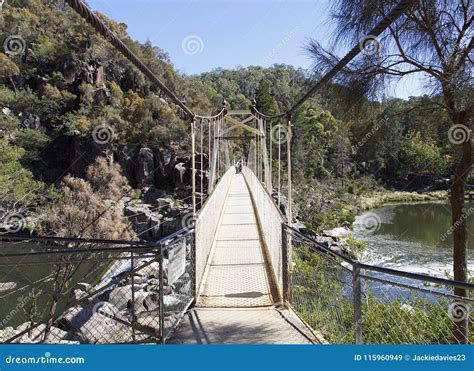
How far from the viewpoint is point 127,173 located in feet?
70.9

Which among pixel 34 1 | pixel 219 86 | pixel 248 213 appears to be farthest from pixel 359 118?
pixel 219 86

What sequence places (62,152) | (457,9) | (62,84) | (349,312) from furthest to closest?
(62,84) < (62,152) < (349,312) < (457,9)

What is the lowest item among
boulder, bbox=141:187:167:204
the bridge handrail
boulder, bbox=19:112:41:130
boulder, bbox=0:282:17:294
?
boulder, bbox=0:282:17:294

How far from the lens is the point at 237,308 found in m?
2.94

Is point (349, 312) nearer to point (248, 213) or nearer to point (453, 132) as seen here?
point (453, 132)

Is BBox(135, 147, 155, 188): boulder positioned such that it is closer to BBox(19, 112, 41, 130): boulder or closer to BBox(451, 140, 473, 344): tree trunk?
BBox(19, 112, 41, 130): boulder

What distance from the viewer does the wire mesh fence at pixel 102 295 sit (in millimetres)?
2145

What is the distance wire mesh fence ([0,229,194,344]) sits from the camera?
214 centimetres

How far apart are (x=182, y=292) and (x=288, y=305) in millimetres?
871

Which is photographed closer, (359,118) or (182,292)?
(182,292)

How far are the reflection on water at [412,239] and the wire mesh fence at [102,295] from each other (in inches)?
198

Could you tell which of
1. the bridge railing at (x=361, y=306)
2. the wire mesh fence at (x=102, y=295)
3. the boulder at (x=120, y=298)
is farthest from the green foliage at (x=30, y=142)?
the bridge railing at (x=361, y=306)

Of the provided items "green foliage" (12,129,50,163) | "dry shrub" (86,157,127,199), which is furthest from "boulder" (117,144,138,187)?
"dry shrub" (86,157,127,199)

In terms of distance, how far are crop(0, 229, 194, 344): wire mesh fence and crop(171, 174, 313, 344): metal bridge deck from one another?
A: 174 mm
